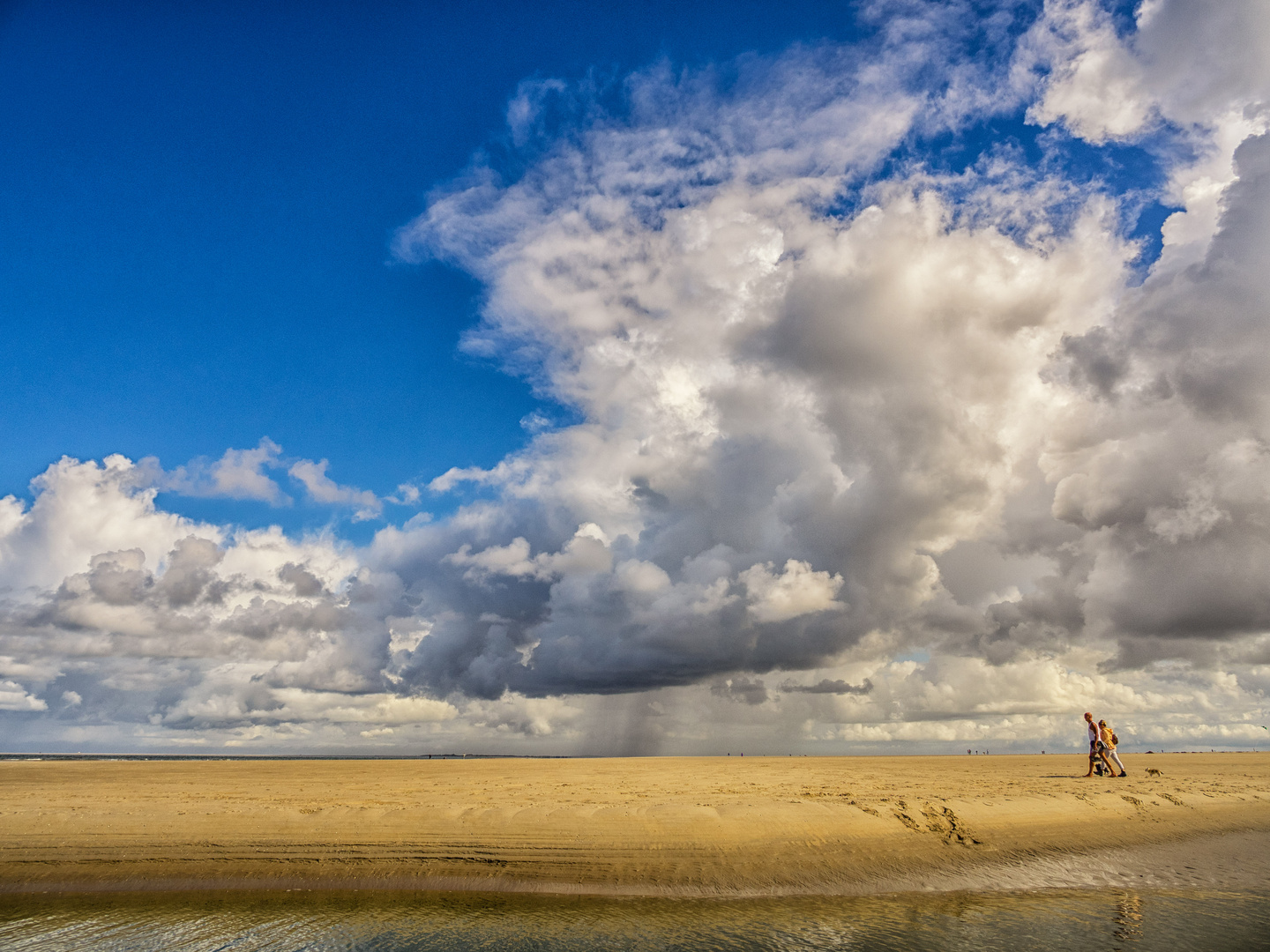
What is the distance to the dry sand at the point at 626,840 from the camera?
61.9 feet

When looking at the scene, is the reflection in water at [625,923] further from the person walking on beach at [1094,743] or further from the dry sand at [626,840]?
the person walking on beach at [1094,743]

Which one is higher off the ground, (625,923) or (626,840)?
(626,840)

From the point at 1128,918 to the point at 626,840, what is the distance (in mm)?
12389

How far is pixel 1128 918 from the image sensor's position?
51.6ft

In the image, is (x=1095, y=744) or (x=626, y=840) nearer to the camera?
(x=626, y=840)

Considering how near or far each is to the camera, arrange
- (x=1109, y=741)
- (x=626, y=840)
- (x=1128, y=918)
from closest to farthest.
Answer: (x=1128, y=918) → (x=626, y=840) → (x=1109, y=741)

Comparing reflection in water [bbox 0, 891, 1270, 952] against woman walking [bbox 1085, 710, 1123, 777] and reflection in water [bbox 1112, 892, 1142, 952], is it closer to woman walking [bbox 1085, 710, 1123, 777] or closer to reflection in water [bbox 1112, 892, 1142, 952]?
reflection in water [bbox 1112, 892, 1142, 952]

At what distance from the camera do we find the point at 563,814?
21.8m

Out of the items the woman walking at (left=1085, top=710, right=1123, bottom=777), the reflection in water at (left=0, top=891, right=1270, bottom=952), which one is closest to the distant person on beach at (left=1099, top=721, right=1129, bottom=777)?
the woman walking at (left=1085, top=710, right=1123, bottom=777)

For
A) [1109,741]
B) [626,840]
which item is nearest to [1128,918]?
[626,840]

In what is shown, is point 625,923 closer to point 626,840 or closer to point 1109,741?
point 626,840

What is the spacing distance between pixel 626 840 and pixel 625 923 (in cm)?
409

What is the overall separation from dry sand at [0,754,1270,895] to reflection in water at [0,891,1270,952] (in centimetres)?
82

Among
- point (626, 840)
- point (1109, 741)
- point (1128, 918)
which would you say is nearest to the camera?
point (1128, 918)
